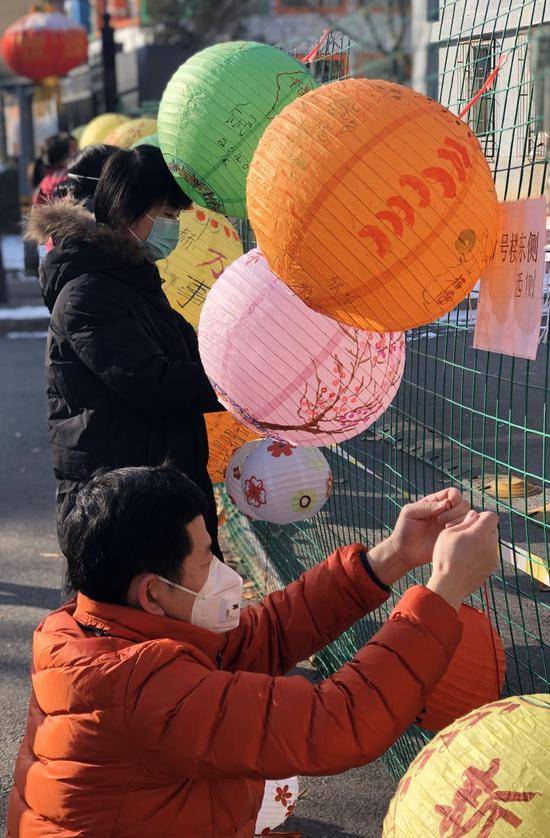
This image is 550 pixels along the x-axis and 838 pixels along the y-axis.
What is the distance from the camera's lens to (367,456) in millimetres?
3625

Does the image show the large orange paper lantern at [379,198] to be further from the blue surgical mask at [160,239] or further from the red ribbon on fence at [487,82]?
the blue surgical mask at [160,239]

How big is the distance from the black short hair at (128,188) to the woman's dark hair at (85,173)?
1.04 feet

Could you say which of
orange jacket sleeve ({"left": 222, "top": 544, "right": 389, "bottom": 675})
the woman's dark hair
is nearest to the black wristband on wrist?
orange jacket sleeve ({"left": 222, "top": 544, "right": 389, "bottom": 675})

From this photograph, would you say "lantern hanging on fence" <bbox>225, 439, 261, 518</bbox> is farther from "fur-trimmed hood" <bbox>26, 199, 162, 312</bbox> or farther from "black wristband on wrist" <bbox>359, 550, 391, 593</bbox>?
"black wristband on wrist" <bbox>359, 550, 391, 593</bbox>

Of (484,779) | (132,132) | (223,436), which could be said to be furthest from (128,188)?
(132,132)

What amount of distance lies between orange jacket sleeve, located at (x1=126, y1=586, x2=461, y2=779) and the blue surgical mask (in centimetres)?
153

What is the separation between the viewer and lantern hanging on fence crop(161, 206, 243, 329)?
12.9 ft

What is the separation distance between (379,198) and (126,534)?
2.63 ft

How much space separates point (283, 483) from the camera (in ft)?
11.1

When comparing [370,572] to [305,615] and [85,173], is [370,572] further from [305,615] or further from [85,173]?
[85,173]

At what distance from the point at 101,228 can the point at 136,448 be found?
64cm

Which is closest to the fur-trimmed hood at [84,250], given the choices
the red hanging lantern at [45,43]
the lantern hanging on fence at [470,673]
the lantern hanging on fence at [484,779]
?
the lantern hanging on fence at [470,673]

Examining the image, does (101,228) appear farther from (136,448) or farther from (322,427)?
(322,427)

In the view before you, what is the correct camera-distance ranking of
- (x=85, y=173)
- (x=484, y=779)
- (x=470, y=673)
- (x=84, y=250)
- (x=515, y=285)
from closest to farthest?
(x=484, y=779) → (x=515, y=285) → (x=470, y=673) → (x=84, y=250) → (x=85, y=173)
